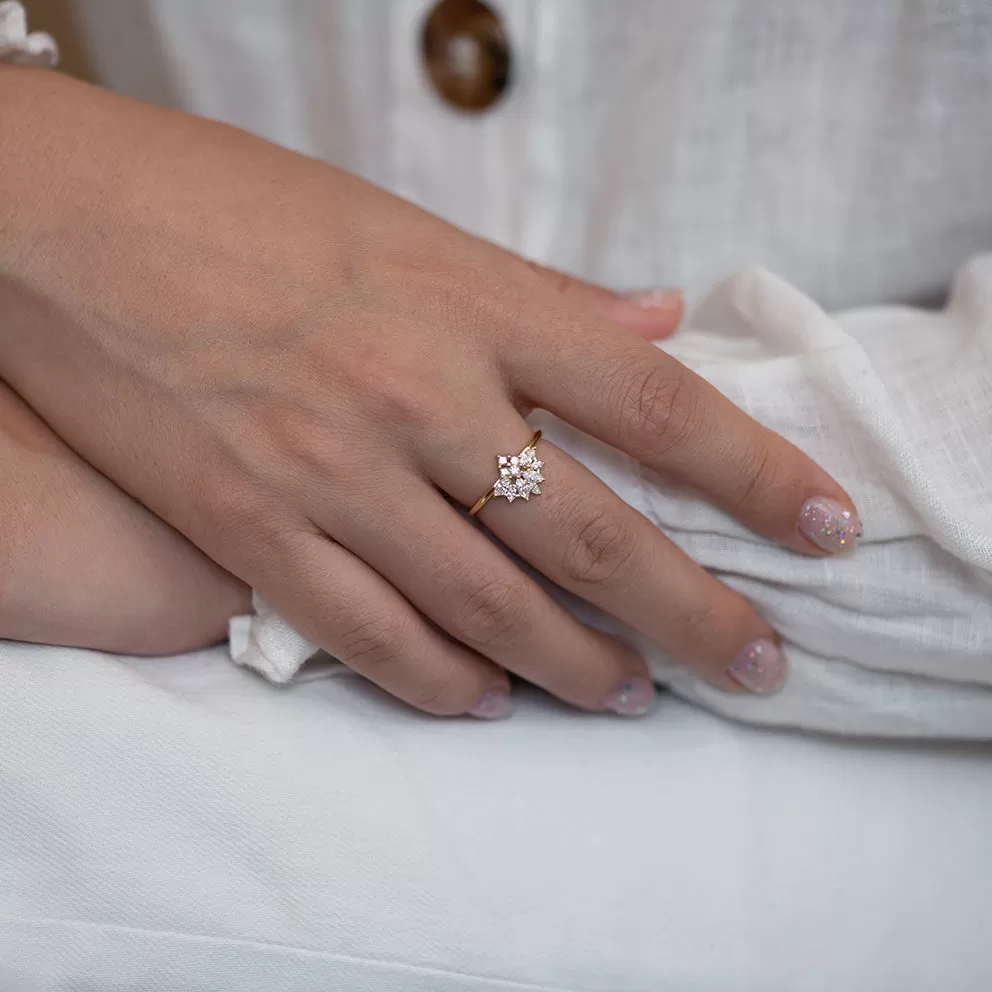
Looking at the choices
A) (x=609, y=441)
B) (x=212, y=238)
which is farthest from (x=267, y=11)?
(x=609, y=441)

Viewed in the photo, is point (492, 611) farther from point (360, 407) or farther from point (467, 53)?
point (467, 53)

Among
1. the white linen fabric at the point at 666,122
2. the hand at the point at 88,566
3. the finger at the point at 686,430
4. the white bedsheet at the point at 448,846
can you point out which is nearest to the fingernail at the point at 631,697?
the white bedsheet at the point at 448,846

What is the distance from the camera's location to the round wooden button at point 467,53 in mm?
741

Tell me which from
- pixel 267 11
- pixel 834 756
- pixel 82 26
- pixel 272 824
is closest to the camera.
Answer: pixel 272 824

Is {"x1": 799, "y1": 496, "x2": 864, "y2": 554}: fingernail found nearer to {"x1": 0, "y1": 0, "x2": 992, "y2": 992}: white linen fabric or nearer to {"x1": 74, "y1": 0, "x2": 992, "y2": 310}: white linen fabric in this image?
{"x1": 0, "y1": 0, "x2": 992, "y2": 992}: white linen fabric

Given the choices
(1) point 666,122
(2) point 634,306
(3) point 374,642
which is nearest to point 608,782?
(3) point 374,642

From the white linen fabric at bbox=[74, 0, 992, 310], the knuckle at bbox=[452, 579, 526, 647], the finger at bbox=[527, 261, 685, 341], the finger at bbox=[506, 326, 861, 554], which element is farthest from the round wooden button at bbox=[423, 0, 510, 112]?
the knuckle at bbox=[452, 579, 526, 647]

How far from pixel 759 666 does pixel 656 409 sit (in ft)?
0.54

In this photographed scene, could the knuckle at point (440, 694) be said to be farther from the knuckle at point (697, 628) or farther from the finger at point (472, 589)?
the knuckle at point (697, 628)

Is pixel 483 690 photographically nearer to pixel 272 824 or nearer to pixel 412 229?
pixel 272 824

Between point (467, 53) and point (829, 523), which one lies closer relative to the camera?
point (829, 523)

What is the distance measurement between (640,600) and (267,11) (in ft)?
2.20

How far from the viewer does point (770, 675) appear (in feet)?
1.75

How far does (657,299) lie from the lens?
62cm
